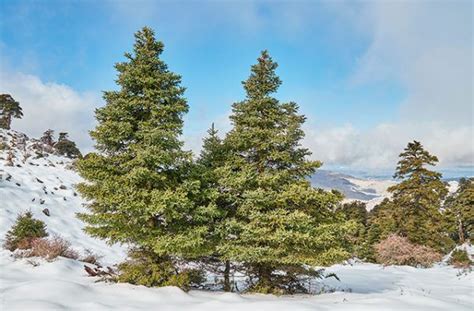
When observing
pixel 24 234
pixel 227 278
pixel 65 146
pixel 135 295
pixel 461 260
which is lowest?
pixel 135 295

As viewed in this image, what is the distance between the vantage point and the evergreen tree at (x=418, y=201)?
28406 mm

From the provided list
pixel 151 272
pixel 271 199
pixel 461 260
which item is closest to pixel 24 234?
pixel 151 272

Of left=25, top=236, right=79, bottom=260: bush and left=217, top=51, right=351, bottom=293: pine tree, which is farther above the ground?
left=217, top=51, right=351, bottom=293: pine tree

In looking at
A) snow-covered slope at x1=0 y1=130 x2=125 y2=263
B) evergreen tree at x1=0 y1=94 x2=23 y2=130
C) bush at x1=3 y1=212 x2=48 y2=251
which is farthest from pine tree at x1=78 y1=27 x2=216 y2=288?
evergreen tree at x1=0 y1=94 x2=23 y2=130

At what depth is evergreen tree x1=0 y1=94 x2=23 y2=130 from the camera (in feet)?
139

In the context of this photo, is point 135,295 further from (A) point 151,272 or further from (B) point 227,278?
(B) point 227,278

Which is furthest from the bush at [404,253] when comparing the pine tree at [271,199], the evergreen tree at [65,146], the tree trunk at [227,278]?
the evergreen tree at [65,146]

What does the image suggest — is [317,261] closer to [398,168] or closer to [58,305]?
[58,305]

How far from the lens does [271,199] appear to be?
9773 mm

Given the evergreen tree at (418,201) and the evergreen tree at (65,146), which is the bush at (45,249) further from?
the evergreen tree at (65,146)

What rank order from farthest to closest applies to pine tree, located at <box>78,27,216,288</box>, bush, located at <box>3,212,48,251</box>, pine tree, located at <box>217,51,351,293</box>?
1. bush, located at <box>3,212,48,251</box>
2. pine tree, located at <box>217,51,351,293</box>
3. pine tree, located at <box>78,27,216,288</box>

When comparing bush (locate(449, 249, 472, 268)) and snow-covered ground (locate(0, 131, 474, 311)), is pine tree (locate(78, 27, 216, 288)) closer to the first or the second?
snow-covered ground (locate(0, 131, 474, 311))

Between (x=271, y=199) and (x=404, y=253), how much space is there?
21.6m

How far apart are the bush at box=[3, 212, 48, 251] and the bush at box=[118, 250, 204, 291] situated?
6.05 metres
